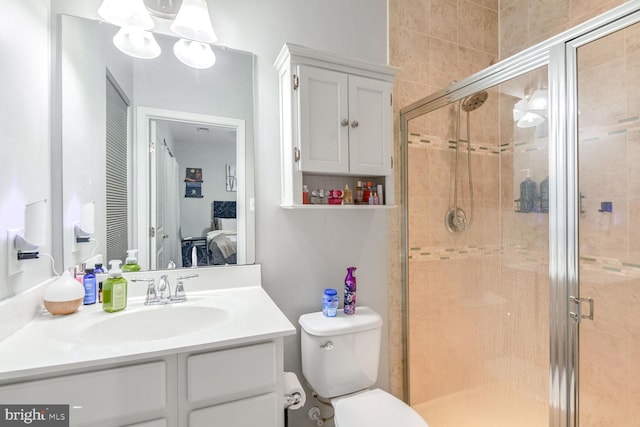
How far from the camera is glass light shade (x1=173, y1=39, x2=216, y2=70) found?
4.38ft

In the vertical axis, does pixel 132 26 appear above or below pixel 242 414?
above

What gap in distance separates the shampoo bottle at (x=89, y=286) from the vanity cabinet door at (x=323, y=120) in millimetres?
915

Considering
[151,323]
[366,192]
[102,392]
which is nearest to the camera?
[102,392]

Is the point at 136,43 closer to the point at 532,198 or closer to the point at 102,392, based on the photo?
the point at 102,392

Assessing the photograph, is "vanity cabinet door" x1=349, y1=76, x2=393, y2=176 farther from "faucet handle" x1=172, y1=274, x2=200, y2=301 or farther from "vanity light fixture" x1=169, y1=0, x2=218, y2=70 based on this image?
"faucet handle" x1=172, y1=274, x2=200, y2=301

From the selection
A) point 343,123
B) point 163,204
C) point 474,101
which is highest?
point 474,101

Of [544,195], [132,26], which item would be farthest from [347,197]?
[132,26]

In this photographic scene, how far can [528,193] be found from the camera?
4.33 ft

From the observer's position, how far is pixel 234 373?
88cm

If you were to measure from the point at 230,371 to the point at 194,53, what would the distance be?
127 cm

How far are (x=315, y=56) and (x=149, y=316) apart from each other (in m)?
1.26

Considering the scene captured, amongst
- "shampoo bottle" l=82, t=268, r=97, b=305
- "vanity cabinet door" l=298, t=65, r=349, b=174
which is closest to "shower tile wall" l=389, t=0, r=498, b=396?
"vanity cabinet door" l=298, t=65, r=349, b=174

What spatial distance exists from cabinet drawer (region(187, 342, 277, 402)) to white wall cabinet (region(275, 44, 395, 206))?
0.67 metres

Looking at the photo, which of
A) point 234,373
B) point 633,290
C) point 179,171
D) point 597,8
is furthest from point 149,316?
point 597,8
